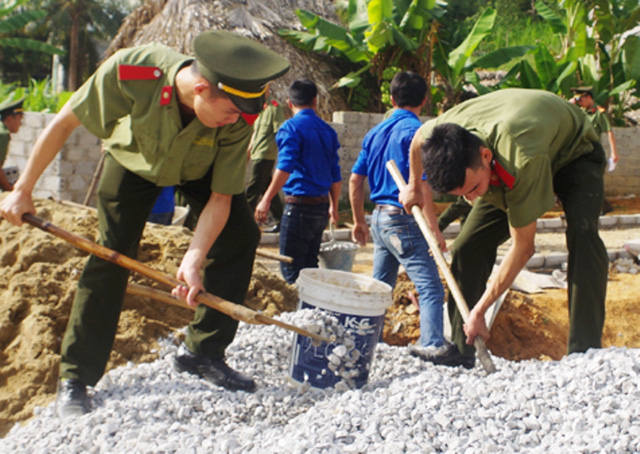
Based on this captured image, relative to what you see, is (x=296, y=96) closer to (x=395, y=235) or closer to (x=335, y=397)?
(x=395, y=235)

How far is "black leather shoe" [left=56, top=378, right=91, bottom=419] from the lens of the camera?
300 centimetres

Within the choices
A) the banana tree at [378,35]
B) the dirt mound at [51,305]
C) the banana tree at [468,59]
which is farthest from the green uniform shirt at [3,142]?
the banana tree at [468,59]

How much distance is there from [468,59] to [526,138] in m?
10.3

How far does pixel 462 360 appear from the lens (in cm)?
394

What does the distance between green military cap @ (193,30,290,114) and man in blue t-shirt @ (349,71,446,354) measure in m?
1.48

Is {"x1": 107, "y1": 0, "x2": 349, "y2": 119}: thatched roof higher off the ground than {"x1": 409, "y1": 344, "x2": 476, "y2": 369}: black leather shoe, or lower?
higher

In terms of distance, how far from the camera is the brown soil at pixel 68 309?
11.6ft

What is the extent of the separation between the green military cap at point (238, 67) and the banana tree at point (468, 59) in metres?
9.74

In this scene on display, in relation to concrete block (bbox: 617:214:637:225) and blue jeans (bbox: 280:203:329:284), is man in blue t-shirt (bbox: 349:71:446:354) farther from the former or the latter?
concrete block (bbox: 617:214:637:225)

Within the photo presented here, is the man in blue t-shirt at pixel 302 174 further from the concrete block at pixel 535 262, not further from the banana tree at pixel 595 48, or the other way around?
the banana tree at pixel 595 48

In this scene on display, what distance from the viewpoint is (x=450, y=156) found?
9.38ft

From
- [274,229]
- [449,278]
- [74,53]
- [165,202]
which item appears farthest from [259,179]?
[74,53]

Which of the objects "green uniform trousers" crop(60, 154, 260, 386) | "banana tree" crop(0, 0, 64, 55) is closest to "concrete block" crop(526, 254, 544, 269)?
"green uniform trousers" crop(60, 154, 260, 386)

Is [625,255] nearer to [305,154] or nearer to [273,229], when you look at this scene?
[273,229]
